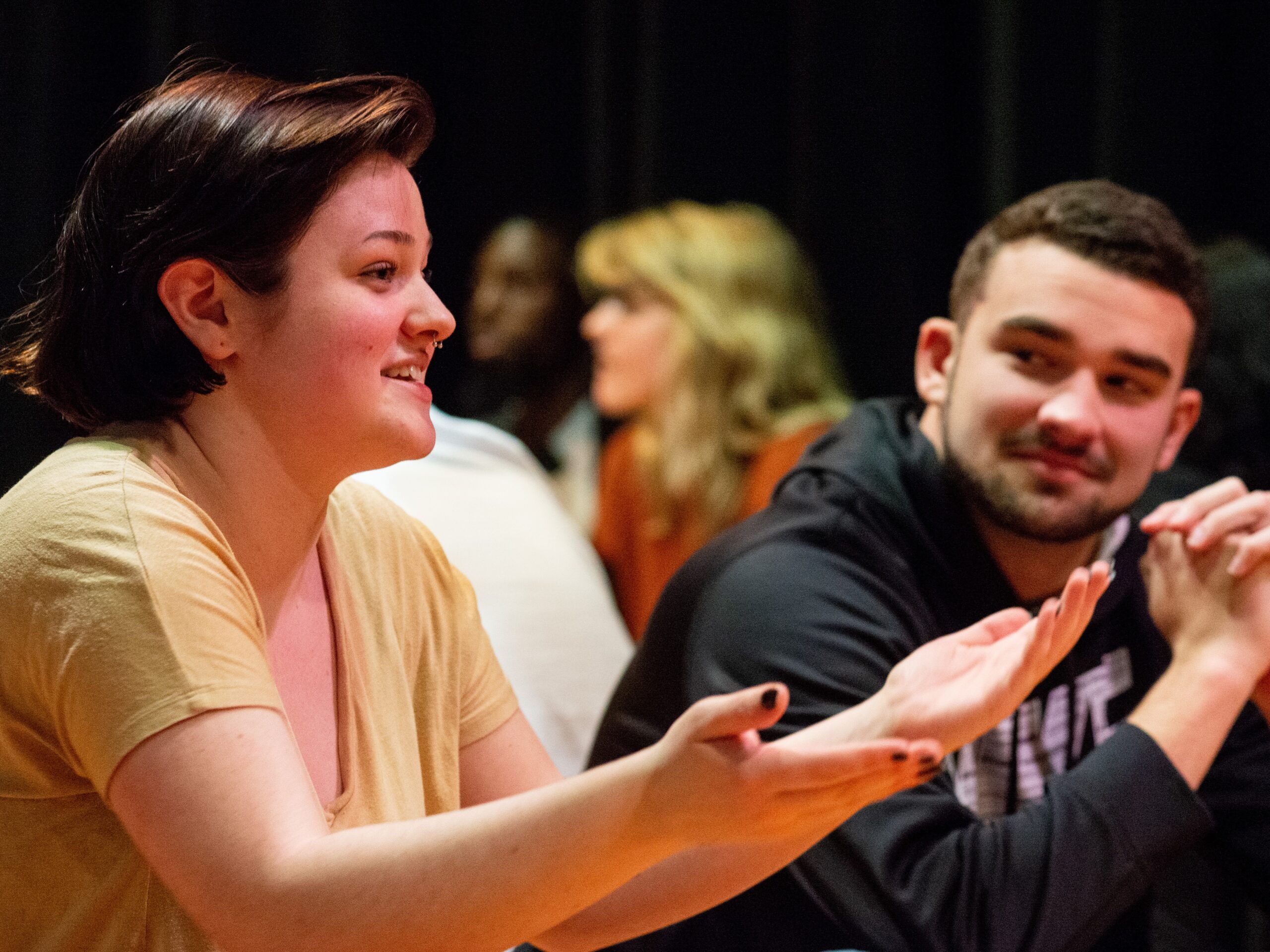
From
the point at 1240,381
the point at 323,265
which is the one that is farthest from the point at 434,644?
the point at 1240,381

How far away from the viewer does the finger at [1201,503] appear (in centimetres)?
152

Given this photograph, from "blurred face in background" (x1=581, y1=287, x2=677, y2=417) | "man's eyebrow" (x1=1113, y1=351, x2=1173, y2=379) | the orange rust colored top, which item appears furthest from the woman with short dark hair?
"blurred face in background" (x1=581, y1=287, x2=677, y2=417)

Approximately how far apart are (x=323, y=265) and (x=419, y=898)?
44cm

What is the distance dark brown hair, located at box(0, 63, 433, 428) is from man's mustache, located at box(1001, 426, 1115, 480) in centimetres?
77

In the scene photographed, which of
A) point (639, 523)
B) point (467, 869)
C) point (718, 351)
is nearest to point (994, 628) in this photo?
point (467, 869)

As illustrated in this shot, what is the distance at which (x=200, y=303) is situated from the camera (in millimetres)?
1026

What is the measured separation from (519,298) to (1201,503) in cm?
236

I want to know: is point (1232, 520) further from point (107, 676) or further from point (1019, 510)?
point (107, 676)

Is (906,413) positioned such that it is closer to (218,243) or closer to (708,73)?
(218,243)

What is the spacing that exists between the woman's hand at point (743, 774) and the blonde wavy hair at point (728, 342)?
7.35 feet

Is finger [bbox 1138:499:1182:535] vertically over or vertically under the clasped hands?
over

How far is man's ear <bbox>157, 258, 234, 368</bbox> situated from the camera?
1011 mm

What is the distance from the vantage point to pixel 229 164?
99 centimetres

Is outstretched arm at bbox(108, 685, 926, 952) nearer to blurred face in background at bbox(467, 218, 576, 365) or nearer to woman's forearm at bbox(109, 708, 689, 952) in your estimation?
woman's forearm at bbox(109, 708, 689, 952)
